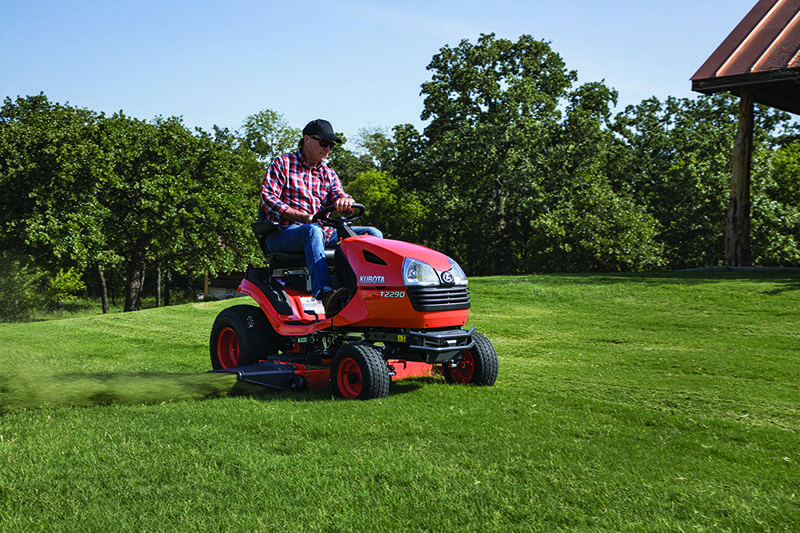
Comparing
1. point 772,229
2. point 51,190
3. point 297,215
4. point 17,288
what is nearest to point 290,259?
point 297,215

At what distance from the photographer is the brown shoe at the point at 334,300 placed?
5698 millimetres

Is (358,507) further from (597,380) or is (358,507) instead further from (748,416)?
(597,380)

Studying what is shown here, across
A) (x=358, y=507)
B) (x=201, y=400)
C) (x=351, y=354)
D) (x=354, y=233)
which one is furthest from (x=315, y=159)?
(x=358, y=507)

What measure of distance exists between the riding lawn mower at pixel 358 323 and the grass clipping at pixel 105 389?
331mm

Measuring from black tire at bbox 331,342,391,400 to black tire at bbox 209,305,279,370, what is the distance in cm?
129

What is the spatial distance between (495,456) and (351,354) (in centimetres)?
190

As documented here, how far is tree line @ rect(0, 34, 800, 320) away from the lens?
23484 mm

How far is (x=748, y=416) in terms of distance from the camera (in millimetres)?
4914

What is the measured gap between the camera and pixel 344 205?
6203 mm

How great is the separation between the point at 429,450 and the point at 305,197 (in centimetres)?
325

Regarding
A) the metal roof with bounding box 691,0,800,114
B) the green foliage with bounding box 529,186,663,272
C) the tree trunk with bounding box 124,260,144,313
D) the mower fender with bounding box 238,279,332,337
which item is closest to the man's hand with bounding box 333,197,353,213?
the mower fender with bounding box 238,279,332,337

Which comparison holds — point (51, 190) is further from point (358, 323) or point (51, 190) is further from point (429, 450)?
point (429, 450)

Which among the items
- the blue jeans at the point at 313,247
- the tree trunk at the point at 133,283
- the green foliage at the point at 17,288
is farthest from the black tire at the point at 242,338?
the green foliage at the point at 17,288

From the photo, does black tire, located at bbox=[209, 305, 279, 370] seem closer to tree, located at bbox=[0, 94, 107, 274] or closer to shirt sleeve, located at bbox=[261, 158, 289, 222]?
shirt sleeve, located at bbox=[261, 158, 289, 222]
